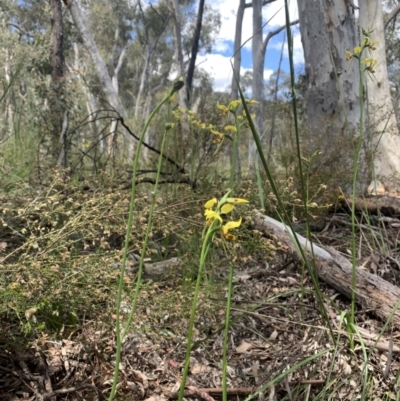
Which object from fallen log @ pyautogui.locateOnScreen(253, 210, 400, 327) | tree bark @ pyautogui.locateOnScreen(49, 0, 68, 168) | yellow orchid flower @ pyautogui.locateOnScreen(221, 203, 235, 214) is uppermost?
tree bark @ pyautogui.locateOnScreen(49, 0, 68, 168)

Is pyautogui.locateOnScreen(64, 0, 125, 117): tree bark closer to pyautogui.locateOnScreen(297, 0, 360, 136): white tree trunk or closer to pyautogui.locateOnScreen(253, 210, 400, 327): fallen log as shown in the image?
pyautogui.locateOnScreen(297, 0, 360, 136): white tree trunk

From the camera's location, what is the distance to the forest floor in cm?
105

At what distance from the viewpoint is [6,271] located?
1.06 meters

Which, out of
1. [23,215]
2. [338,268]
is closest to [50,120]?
[23,215]

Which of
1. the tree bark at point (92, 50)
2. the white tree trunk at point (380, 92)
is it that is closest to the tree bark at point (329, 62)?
the white tree trunk at point (380, 92)

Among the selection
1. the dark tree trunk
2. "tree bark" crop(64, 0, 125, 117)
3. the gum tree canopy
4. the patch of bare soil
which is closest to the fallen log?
the patch of bare soil

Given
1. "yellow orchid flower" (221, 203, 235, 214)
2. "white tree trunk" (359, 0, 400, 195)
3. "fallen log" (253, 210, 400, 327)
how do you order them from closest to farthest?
"yellow orchid flower" (221, 203, 235, 214)
"fallen log" (253, 210, 400, 327)
"white tree trunk" (359, 0, 400, 195)

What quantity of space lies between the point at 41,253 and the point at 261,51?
41.7 feet

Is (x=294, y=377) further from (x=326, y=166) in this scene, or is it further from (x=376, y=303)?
(x=326, y=166)

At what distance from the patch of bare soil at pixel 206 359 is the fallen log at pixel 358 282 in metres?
0.05

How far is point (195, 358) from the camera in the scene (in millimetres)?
1295

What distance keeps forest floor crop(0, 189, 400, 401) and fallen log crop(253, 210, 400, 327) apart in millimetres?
49

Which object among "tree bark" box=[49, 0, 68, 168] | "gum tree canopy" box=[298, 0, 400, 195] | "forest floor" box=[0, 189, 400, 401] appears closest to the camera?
"forest floor" box=[0, 189, 400, 401]

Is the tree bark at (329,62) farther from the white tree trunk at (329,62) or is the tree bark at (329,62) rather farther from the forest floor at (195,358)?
the forest floor at (195,358)
